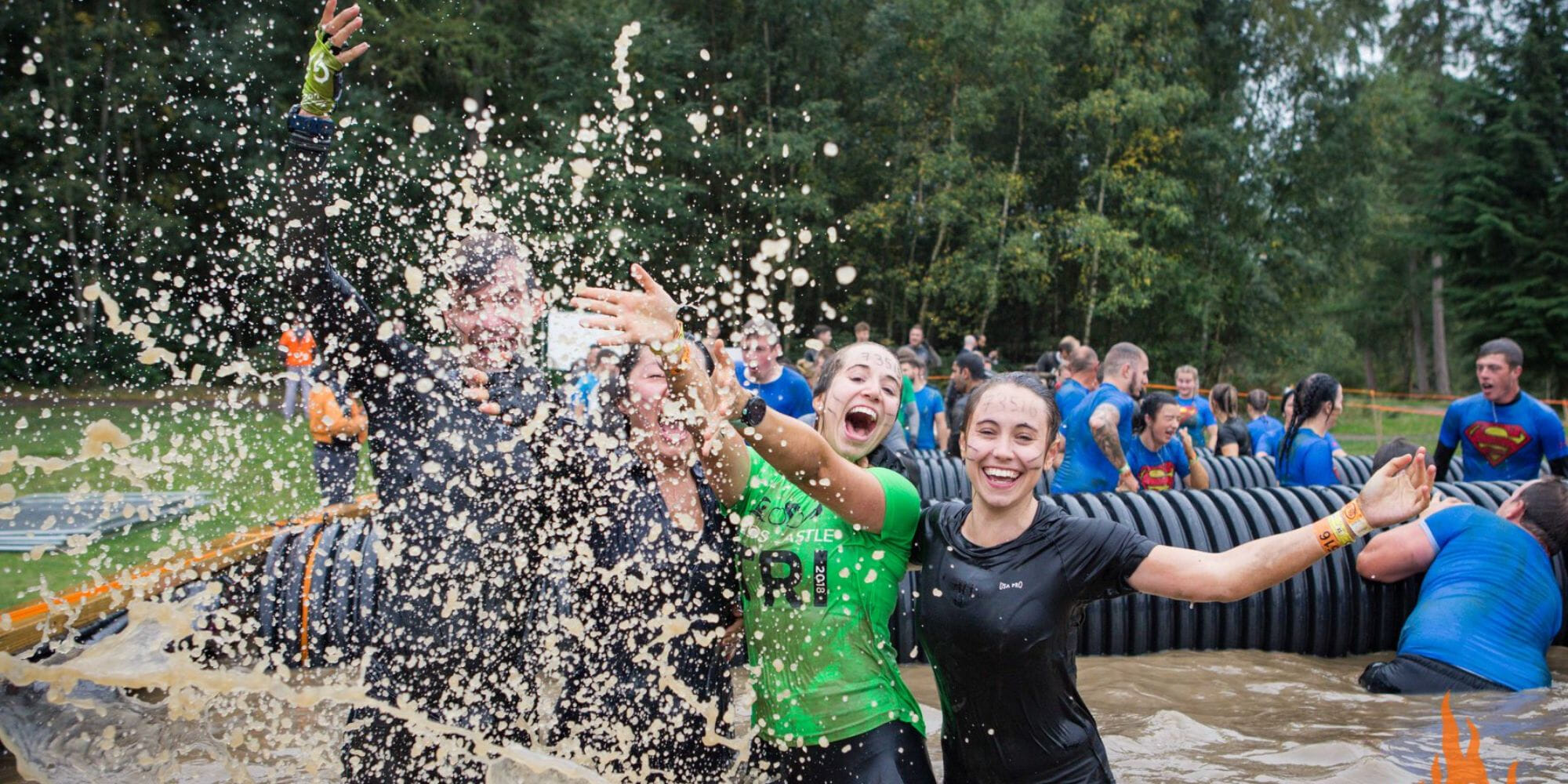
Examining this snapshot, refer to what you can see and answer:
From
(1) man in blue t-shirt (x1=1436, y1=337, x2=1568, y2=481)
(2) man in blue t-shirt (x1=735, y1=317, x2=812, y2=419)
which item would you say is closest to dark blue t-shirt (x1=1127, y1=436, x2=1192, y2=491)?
(1) man in blue t-shirt (x1=1436, y1=337, x2=1568, y2=481)

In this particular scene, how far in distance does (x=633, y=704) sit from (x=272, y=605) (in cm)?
343

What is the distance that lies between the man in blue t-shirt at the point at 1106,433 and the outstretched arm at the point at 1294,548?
499cm

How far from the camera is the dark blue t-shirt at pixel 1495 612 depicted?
5.42 meters

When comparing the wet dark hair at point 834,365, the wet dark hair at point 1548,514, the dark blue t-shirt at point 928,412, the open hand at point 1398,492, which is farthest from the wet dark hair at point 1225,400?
the open hand at point 1398,492

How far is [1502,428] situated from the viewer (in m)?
7.91

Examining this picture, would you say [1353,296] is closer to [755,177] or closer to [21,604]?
[755,177]

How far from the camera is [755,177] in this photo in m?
29.3

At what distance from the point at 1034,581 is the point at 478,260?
1.89m

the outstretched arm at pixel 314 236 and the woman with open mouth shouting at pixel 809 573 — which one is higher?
the outstretched arm at pixel 314 236

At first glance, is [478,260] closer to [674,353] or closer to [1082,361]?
[674,353]

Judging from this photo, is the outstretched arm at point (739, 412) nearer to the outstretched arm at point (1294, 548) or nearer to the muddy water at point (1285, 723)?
the outstretched arm at point (1294, 548)

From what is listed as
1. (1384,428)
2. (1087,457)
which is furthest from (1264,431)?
(1384,428)

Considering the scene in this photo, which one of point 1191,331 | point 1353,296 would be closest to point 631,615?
point 1191,331

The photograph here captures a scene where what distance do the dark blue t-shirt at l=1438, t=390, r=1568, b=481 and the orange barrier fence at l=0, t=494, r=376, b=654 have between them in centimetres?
754
